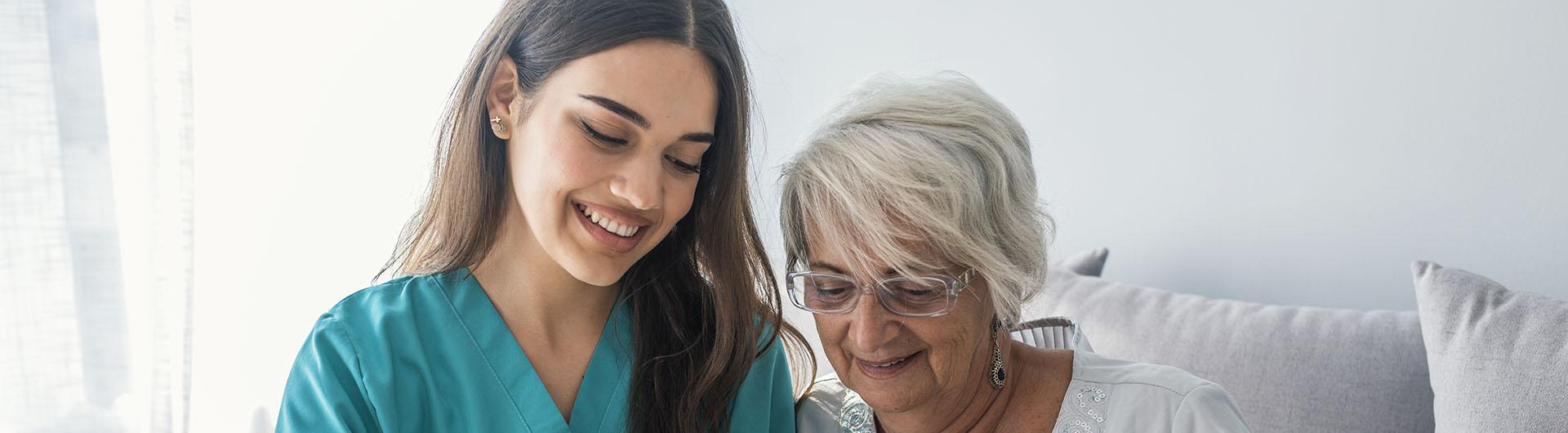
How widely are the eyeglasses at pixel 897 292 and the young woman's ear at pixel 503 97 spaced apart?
40 centimetres

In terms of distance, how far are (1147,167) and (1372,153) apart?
441mm

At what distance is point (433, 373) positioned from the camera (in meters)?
1.43

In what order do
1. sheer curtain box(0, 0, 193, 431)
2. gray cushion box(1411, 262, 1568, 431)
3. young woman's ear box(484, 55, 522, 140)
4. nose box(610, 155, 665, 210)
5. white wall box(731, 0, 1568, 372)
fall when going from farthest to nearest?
1. white wall box(731, 0, 1568, 372)
2. sheer curtain box(0, 0, 193, 431)
3. gray cushion box(1411, 262, 1568, 431)
4. young woman's ear box(484, 55, 522, 140)
5. nose box(610, 155, 665, 210)

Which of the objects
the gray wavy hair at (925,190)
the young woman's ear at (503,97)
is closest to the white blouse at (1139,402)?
the gray wavy hair at (925,190)

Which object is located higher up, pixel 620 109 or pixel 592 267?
pixel 620 109

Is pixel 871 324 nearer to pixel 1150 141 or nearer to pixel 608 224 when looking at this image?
pixel 608 224

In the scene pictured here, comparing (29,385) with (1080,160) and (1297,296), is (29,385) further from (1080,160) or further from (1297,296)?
(1297,296)

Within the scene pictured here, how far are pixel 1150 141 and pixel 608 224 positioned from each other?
4.55 ft

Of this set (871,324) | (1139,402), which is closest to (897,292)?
(871,324)

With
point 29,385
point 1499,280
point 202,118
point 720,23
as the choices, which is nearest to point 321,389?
point 720,23

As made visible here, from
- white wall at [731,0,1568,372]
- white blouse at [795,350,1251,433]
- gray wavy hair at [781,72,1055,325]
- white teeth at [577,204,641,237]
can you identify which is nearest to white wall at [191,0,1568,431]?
white wall at [731,0,1568,372]

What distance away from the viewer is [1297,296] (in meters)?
2.15

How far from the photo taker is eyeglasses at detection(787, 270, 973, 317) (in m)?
1.38

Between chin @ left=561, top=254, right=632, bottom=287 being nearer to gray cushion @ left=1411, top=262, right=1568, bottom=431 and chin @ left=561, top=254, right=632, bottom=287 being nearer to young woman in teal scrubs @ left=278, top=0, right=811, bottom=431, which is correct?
young woman in teal scrubs @ left=278, top=0, right=811, bottom=431
